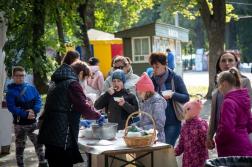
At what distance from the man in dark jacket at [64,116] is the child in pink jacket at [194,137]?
100cm

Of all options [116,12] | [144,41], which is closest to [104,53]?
[144,41]

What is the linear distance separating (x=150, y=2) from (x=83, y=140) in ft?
83.5

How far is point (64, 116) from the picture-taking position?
248 inches

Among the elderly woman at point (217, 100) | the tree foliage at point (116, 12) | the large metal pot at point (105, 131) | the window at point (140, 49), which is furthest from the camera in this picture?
the tree foliage at point (116, 12)

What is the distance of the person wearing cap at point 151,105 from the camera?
6.70 m

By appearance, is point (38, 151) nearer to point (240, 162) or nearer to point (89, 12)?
point (240, 162)

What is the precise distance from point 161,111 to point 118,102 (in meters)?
0.77

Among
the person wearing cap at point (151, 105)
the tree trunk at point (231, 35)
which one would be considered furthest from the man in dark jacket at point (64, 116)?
the tree trunk at point (231, 35)

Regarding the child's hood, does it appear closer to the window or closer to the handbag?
the handbag

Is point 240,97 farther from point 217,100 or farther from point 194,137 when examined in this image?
point 194,137

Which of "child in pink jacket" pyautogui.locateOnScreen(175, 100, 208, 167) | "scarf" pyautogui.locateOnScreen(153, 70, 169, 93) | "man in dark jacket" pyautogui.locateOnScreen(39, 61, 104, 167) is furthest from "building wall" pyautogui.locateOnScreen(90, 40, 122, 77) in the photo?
Answer: "child in pink jacket" pyautogui.locateOnScreen(175, 100, 208, 167)

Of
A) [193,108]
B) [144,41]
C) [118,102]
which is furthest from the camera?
[144,41]

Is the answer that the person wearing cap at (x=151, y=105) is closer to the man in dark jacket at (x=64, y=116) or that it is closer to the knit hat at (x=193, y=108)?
the knit hat at (x=193, y=108)

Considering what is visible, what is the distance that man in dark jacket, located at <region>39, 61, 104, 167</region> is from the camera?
20.6ft
